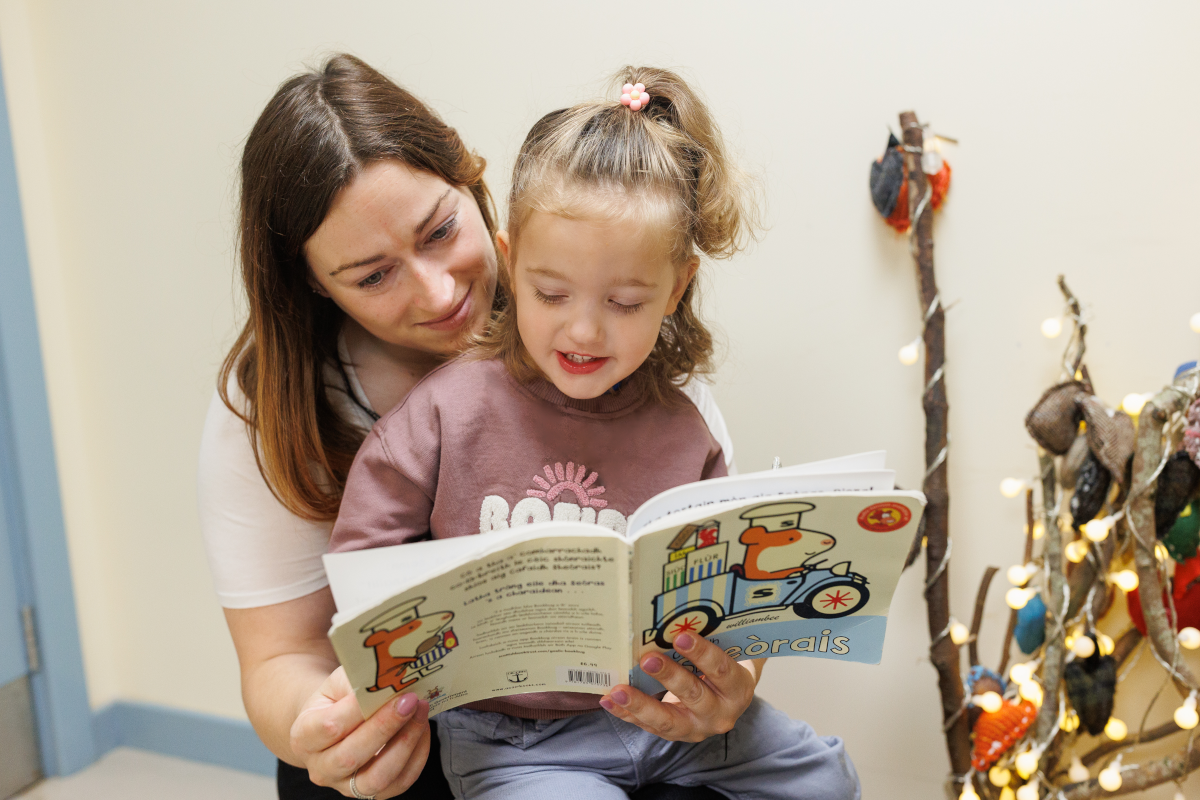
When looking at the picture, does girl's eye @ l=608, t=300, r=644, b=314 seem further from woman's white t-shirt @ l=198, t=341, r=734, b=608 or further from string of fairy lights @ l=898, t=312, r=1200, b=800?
string of fairy lights @ l=898, t=312, r=1200, b=800

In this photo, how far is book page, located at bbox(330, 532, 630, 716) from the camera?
0.66 meters

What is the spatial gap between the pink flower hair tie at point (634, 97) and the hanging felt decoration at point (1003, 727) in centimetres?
106

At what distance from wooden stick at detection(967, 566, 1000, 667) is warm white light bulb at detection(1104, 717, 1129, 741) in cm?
21

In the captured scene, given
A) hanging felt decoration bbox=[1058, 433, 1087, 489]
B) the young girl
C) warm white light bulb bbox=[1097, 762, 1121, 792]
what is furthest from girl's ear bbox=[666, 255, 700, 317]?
warm white light bulb bbox=[1097, 762, 1121, 792]

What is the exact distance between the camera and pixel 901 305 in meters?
1.39

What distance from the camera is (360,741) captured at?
748 millimetres

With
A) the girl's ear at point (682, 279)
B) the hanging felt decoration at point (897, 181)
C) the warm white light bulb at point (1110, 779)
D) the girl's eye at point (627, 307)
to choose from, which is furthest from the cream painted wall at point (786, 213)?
the girl's eye at point (627, 307)

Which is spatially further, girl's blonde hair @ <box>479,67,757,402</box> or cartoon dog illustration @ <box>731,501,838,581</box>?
girl's blonde hair @ <box>479,67,757,402</box>

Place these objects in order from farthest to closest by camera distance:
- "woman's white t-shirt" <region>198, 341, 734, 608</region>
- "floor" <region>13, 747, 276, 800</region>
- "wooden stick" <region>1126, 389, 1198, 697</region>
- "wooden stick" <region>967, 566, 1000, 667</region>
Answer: "floor" <region>13, 747, 276, 800</region>, "wooden stick" <region>967, 566, 1000, 667</region>, "wooden stick" <region>1126, 389, 1198, 697</region>, "woman's white t-shirt" <region>198, 341, 734, 608</region>

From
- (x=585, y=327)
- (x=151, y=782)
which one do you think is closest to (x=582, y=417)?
(x=585, y=327)

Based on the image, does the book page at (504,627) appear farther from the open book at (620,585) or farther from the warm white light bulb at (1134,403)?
the warm white light bulb at (1134,403)

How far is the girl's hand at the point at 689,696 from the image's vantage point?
79cm

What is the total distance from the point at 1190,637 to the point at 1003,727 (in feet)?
0.97

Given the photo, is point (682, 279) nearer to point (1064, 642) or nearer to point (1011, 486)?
point (1011, 486)
